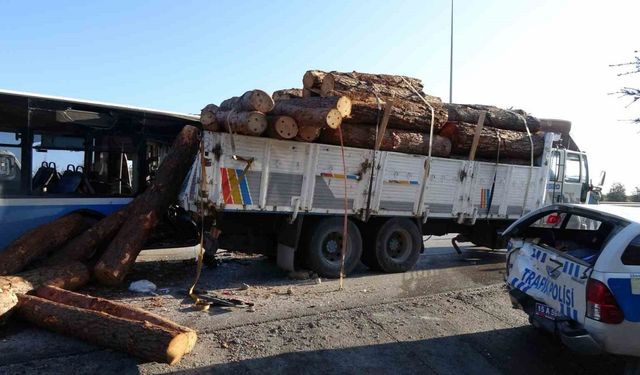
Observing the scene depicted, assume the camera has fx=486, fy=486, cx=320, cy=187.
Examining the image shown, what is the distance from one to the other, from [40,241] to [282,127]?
11.9 ft

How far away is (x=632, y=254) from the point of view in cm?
400

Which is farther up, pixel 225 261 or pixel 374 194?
pixel 374 194

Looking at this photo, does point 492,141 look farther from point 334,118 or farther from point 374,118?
point 334,118

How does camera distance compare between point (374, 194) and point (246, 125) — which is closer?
point (246, 125)

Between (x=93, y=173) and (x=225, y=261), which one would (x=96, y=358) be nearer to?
(x=93, y=173)

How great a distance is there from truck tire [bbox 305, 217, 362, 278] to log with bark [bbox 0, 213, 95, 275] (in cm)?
340

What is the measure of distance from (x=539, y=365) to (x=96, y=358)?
4.16m

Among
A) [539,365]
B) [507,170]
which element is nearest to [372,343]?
[539,365]

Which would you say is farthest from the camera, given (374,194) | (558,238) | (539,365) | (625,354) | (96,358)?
(374,194)

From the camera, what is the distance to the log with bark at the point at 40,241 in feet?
20.2

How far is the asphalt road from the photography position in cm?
436

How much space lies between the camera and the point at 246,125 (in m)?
6.63

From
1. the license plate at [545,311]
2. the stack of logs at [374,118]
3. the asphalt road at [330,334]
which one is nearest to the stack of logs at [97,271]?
the asphalt road at [330,334]

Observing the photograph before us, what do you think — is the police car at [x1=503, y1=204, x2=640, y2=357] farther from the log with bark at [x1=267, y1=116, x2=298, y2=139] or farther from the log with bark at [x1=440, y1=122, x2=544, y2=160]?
the log with bark at [x1=440, y1=122, x2=544, y2=160]
